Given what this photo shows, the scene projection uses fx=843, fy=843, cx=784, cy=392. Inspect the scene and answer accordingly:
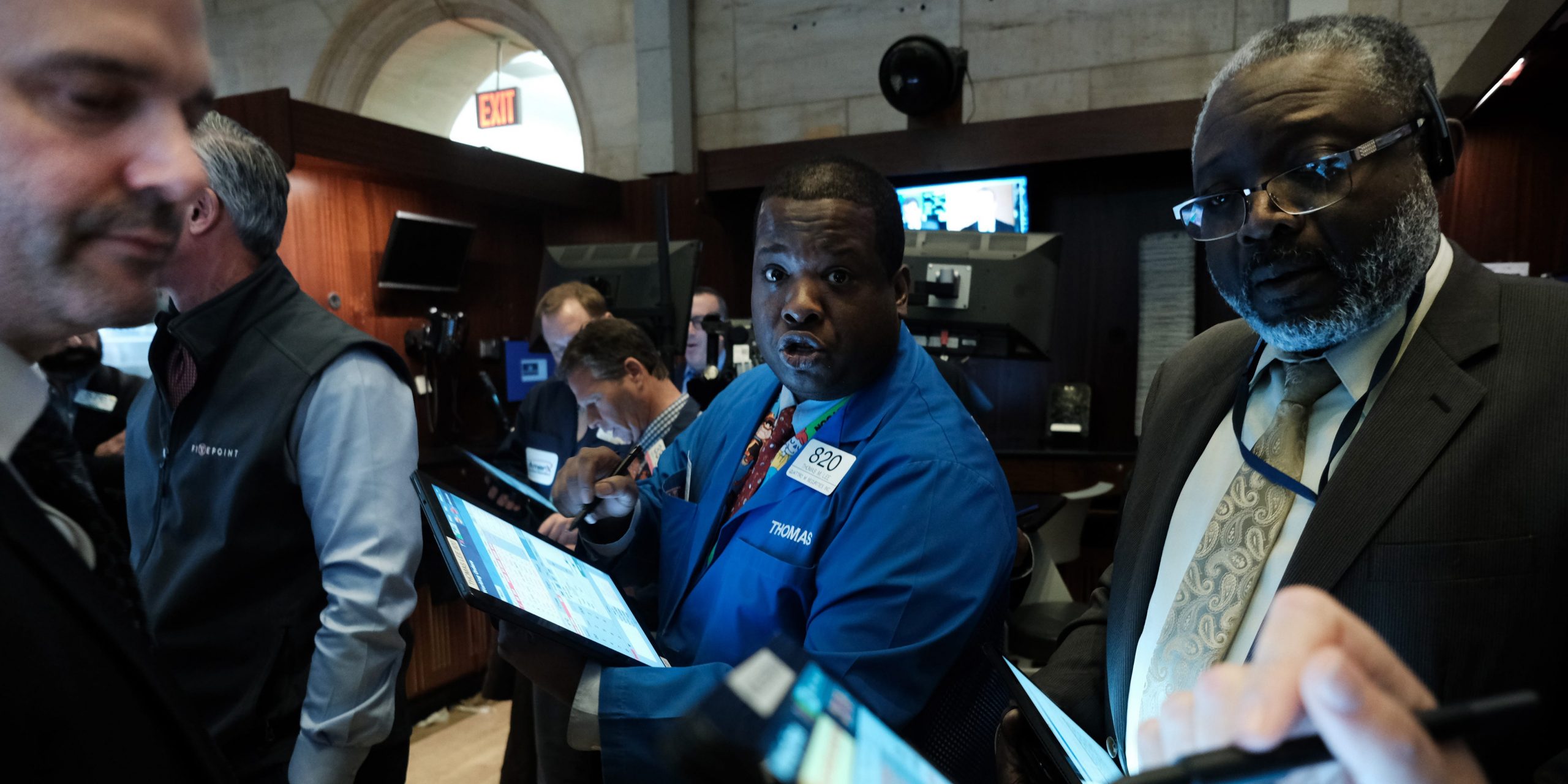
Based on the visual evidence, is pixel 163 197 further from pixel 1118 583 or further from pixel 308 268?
pixel 308 268

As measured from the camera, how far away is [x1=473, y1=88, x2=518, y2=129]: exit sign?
9.23 m

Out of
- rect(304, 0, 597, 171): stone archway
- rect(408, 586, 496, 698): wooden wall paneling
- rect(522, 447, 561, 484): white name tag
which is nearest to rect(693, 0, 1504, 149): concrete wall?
rect(304, 0, 597, 171): stone archway

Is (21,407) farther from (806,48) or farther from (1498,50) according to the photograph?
(806,48)

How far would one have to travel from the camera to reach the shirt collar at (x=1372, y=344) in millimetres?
1026

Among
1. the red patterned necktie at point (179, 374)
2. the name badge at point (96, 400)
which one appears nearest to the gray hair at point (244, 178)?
the red patterned necktie at point (179, 374)

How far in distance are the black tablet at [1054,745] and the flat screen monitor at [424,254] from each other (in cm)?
479

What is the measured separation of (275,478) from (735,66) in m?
5.26

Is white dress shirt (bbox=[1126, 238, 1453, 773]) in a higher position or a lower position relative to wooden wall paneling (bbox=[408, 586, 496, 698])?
higher

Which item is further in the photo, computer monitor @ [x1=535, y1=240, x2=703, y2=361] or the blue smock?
computer monitor @ [x1=535, y1=240, x2=703, y2=361]

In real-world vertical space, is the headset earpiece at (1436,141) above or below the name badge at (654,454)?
above

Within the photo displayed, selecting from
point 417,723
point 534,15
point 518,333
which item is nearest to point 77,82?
point 417,723

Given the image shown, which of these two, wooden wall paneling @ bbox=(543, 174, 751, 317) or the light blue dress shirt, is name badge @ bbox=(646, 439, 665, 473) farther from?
wooden wall paneling @ bbox=(543, 174, 751, 317)

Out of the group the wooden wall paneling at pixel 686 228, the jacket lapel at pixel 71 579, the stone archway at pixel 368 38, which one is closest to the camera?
the jacket lapel at pixel 71 579

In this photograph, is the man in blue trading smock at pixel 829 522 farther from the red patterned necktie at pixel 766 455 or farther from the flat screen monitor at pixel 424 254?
the flat screen monitor at pixel 424 254
